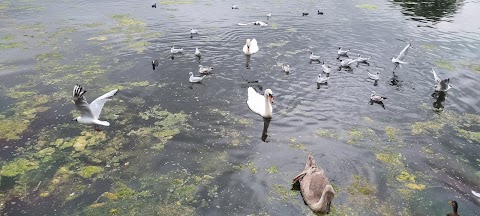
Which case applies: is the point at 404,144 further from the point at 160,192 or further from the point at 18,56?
the point at 18,56

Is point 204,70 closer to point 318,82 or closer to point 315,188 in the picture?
point 318,82

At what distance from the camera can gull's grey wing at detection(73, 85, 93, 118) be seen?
11.8 meters

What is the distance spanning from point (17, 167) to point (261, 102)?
29.1 ft

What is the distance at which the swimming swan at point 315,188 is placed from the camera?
964cm

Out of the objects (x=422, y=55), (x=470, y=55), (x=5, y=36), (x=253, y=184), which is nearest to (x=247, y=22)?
(x=422, y=55)

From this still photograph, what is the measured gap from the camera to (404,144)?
13195mm

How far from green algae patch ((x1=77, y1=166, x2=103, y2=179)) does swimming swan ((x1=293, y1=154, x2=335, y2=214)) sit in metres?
6.12

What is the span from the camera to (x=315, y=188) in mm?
10258

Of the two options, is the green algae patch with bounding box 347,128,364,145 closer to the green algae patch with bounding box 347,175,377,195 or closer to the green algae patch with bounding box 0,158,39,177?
the green algae patch with bounding box 347,175,377,195

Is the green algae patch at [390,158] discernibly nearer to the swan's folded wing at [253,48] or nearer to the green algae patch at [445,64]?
the green algae patch at [445,64]

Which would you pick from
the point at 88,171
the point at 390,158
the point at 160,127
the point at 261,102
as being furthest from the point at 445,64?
the point at 88,171

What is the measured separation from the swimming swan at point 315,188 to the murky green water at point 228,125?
0.36 metres

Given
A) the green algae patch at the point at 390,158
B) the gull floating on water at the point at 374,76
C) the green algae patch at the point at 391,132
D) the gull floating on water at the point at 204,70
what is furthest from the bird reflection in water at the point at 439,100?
the gull floating on water at the point at 204,70

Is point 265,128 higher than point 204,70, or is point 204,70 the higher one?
point 204,70
